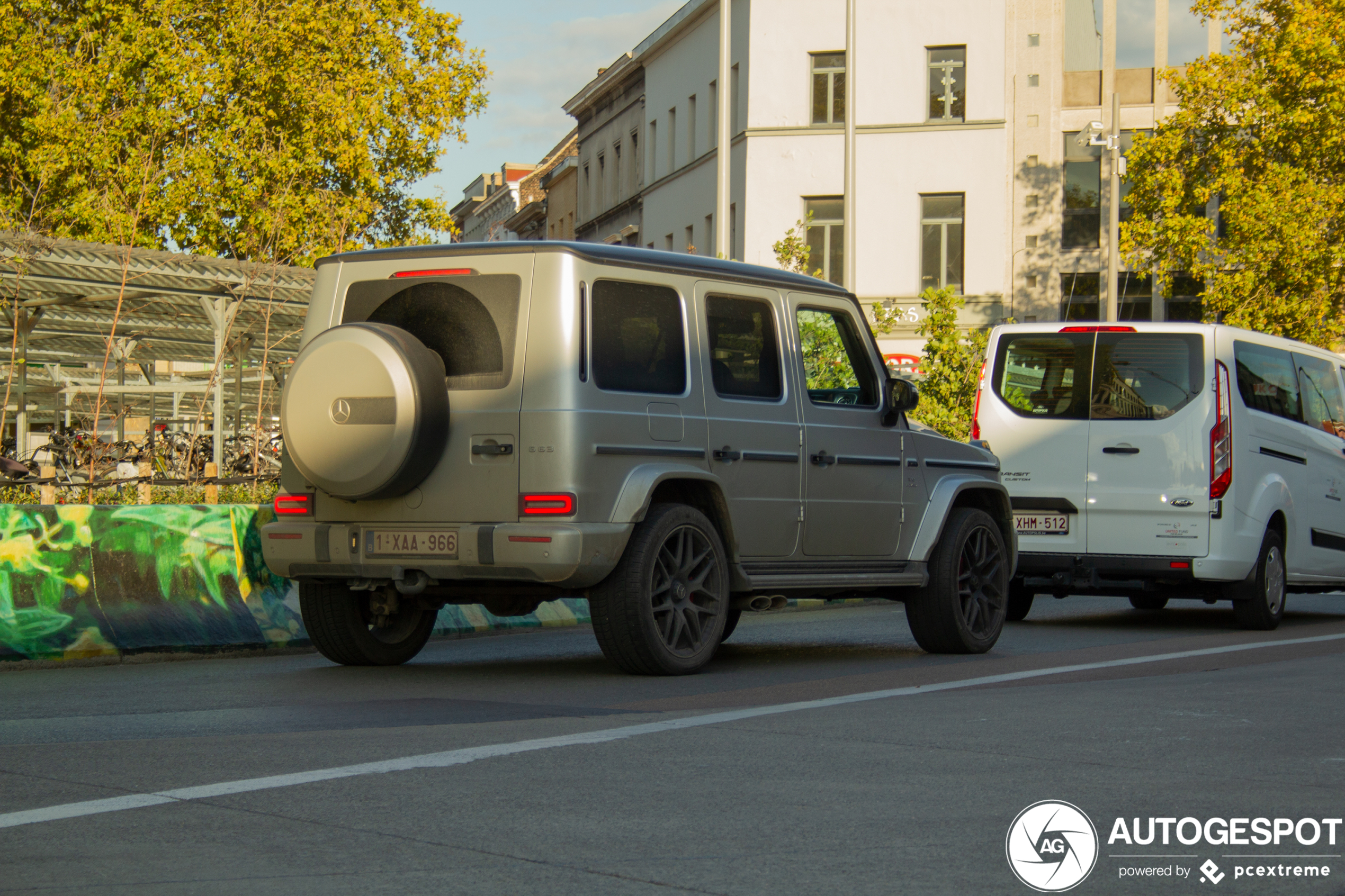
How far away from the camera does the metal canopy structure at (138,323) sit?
2005 cm

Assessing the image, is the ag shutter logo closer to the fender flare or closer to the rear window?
the rear window

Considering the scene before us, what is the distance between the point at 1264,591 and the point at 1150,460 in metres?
1.27

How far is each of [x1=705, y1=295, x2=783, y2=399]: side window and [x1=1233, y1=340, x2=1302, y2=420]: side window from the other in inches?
177

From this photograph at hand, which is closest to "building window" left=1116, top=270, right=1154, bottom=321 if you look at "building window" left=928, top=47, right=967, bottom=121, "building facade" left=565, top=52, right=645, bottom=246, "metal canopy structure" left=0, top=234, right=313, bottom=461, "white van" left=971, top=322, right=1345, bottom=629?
"building window" left=928, top=47, right=967, bottom=121

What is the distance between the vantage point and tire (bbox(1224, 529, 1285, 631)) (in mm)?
12336

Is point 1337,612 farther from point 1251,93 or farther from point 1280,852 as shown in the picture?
point 1251,93

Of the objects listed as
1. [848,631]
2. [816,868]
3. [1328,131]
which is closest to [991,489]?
[848,631]

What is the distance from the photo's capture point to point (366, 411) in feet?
27.2

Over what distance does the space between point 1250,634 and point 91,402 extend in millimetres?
25775

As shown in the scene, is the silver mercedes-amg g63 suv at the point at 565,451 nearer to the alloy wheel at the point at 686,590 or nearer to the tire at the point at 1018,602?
the alloy wheel at the point at 686,590

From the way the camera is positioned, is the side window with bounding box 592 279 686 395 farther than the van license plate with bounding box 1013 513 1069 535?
No

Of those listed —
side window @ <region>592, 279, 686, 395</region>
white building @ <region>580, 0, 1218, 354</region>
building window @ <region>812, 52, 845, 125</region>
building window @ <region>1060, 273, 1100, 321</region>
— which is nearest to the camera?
side window @ <region>592, 279, 686, 395</region>

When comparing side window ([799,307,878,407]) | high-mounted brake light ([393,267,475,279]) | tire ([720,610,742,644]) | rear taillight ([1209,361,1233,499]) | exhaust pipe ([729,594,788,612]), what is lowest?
tire ([720,610,742,644])

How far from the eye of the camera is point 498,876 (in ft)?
14.1
